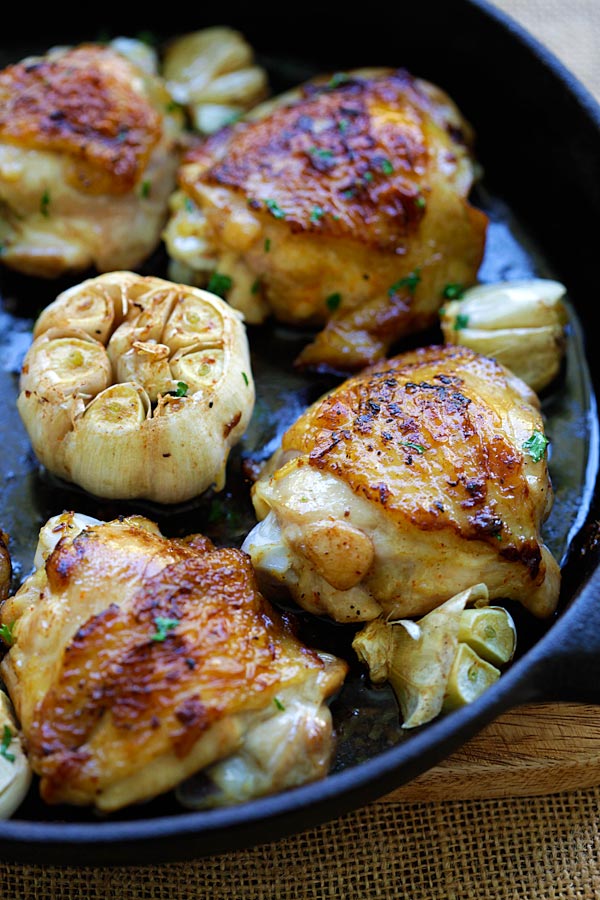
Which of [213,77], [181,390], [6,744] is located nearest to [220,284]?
[181,390]

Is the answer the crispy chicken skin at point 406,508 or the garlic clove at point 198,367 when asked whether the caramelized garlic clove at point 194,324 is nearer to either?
the garlic clove at point 198,367

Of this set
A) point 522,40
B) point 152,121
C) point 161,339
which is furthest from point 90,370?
→ point 522,40

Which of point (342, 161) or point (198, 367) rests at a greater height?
point (342, 161)

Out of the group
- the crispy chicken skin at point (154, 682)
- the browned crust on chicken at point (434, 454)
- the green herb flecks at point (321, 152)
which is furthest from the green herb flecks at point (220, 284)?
the crispy chicken skin at point (154, 682)

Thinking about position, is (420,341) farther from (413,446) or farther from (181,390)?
(181,390)

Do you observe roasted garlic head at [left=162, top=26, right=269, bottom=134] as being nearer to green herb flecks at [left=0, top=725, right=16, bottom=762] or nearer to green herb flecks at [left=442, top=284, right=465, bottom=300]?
green herb flecks at [left=442, top=284, right=465, bottom=300]
